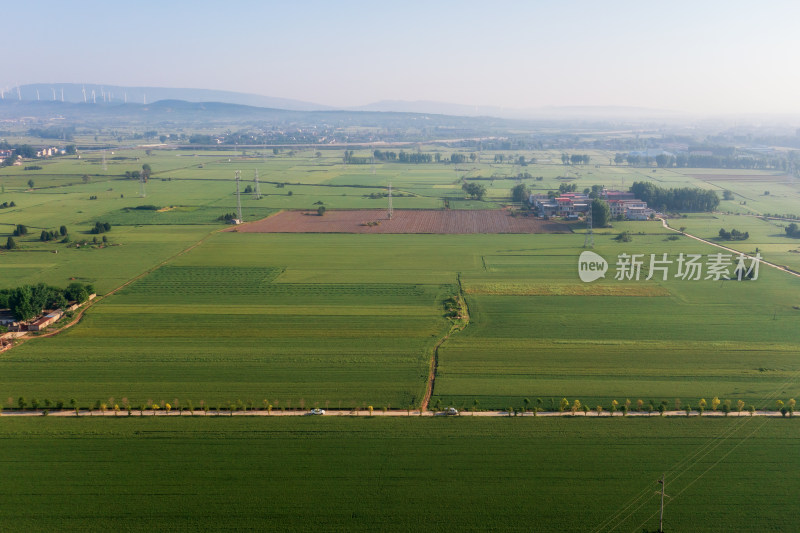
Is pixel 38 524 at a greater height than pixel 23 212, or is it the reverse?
pixel 23 212

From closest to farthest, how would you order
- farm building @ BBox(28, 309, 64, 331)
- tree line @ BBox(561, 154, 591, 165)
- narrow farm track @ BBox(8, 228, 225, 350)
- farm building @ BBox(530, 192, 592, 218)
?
narrow farm track @ BBox(8, 228, 225, 350), farm building @ BBox(28, 309, 64, 331), farm building @ BBox(530, 192, 592, 218), tree line @ BBox(561, 154, 591, 165)

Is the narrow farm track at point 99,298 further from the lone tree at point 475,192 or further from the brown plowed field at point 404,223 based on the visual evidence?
the lone tree at point 475,192

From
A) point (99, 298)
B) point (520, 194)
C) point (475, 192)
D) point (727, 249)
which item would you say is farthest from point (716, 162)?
point (99, 298)

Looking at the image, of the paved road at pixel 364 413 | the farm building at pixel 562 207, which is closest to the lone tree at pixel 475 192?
the farm building at pixel 562 207

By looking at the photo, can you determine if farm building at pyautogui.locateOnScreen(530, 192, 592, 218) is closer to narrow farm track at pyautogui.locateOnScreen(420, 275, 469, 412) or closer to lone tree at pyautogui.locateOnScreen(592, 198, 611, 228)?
lone tree at pyautogui.locateOnScreen(592, 198, 611, 228)

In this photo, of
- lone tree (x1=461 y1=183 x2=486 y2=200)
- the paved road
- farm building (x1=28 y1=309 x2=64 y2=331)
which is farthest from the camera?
lone tree (x1=461 y1=183 x2=486 y2=200)

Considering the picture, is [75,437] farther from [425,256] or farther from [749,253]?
[749,253]

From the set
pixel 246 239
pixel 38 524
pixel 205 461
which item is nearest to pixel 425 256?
pixel 246 239

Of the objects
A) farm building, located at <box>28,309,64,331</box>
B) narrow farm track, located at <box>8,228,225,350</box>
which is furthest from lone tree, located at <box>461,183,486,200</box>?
farm building, located at <box>28,309,64,331</box>
